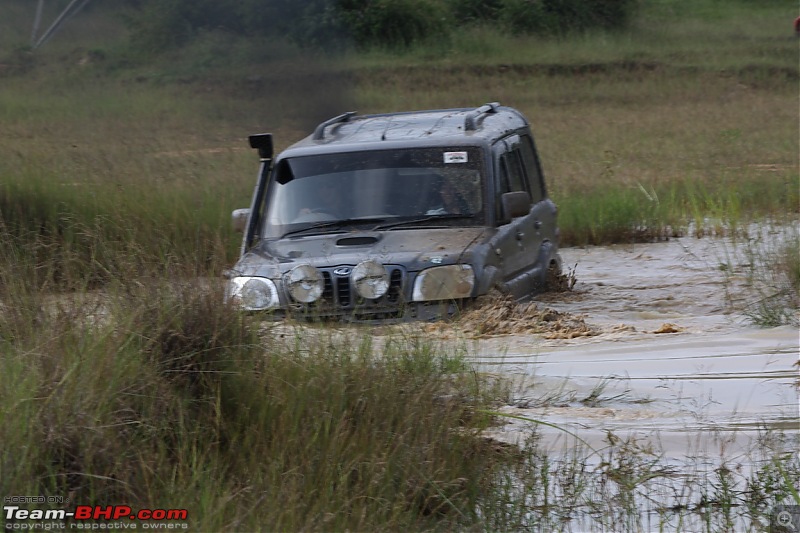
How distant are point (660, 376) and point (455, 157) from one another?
2.05m

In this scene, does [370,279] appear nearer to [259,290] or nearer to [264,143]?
[259,290]

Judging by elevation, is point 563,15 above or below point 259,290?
above

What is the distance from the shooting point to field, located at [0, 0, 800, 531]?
407 centimetres

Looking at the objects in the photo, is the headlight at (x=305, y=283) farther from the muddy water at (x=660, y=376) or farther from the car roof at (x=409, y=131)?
the car roof at (x=409, y=131)

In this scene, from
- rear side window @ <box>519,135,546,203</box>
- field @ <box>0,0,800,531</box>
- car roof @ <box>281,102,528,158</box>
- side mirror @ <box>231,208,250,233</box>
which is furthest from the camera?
rear side window @ <box>519,135,546,203</box>

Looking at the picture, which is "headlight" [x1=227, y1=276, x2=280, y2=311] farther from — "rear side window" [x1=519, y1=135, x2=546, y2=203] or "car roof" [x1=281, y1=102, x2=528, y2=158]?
"rear side window" [x1=519, y1=135, x2=546, y2=203]

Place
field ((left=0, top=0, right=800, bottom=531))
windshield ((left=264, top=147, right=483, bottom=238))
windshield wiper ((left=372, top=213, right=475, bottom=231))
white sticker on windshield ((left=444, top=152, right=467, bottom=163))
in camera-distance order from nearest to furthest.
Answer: field ((left=0, top=0, right=800, bottom=531)) → windshield wiper ((left=372, top=213, right=475, bottom=231)) → windshield ((left=264, top=147, right=483, bottom=238)) → white sticker on windshield ((left=444, top=152, right=467, bottom=163))

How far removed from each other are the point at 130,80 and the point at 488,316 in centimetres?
1929

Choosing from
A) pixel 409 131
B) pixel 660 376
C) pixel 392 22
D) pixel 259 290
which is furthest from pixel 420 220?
pixel 392 22

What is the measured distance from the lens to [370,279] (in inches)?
252

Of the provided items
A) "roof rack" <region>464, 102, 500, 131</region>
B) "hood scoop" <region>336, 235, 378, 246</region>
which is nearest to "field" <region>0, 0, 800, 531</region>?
"hood scoop" <region>336, 235, 378, 246</region>

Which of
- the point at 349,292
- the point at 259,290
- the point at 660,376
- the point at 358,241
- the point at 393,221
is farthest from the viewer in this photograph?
the point at 393,221

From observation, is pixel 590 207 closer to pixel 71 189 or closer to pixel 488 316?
pixel 71 189

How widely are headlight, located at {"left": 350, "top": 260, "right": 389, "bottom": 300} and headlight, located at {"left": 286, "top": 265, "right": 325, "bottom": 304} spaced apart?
20 cm
